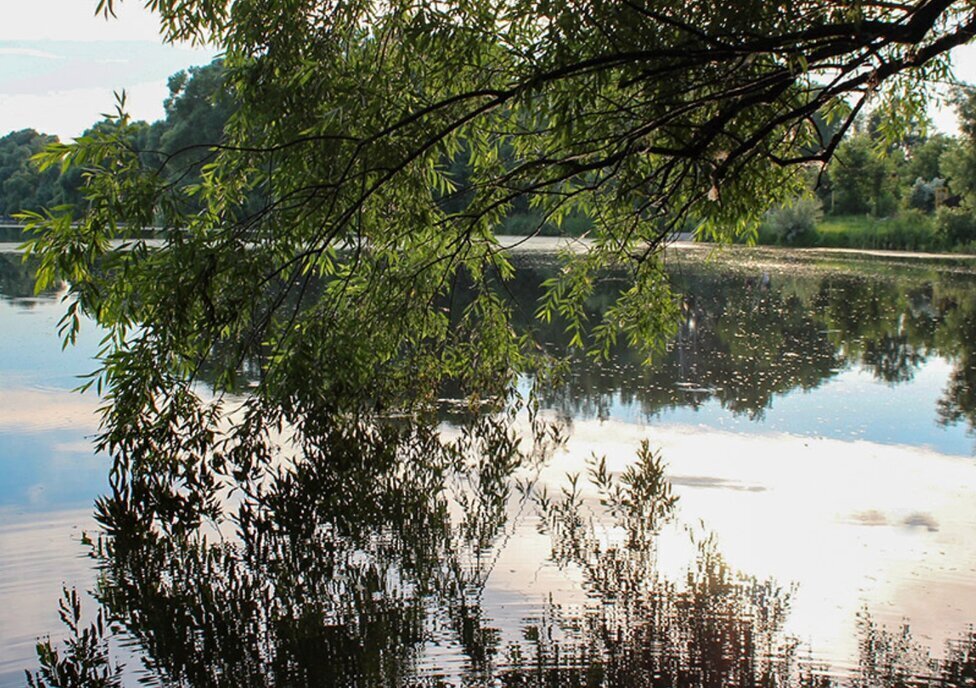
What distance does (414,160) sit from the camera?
21.6ft

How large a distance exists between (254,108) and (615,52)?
2.67m

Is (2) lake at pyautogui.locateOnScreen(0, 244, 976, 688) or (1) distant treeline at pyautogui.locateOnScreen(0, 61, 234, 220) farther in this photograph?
(1) distant treeline at pyautogui.locateOnScreen(0, 61, 234, 220)

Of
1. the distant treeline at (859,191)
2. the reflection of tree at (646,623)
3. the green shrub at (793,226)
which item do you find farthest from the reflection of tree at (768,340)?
the green shrub at (793,226)

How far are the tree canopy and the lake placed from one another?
74 cm

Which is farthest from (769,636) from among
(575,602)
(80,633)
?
(80,633)

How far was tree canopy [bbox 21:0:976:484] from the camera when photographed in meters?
5.10

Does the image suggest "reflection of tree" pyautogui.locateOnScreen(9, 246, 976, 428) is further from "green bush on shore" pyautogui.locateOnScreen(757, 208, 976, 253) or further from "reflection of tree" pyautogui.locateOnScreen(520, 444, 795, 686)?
"green bush on shore" pyautogui.locateOnScreen(757, 208, 976, 253)

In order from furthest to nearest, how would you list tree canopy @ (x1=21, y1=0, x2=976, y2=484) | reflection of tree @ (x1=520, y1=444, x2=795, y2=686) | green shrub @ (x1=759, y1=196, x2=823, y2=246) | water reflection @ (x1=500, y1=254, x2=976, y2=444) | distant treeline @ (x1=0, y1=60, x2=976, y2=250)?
1. green shrub @ (x1=759, y1=196, x2=823, y2=246)
2. distant treeline @ (x1=0, y1=60, x2=976, y2=250)
3. water reflection @ (x1=500, y1=254, x2=976, y2=444)
4. tree canopy @ (x1=21, y1=0, x2=976, y2=484)
5. reflection of tree @ (x1=520, y1=444, x2=795, y2=686)

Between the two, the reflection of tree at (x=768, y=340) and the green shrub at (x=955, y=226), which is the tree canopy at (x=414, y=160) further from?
the green shrub at (x=955, y=226)

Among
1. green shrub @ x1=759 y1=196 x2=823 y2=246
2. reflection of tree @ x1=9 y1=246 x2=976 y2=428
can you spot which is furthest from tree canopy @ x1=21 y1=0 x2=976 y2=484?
green shrub @ x1=759 y1=196 x2=823 y2=246

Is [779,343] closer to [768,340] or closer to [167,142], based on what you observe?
[768,340]

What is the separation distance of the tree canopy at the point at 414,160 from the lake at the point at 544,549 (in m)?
0.74

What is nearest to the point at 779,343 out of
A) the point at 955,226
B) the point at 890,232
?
the point at 955,226

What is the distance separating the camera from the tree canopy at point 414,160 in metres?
5.10
